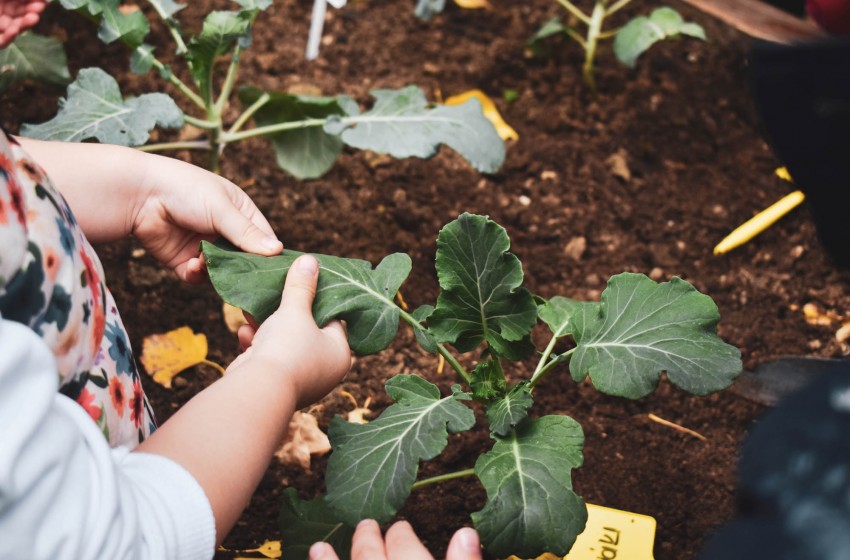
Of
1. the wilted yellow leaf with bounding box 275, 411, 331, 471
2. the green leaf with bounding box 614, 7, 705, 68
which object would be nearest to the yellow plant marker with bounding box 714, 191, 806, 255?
the green leaf with bounding box 614, 7, 705, 68

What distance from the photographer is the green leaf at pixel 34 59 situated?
60.6 inches

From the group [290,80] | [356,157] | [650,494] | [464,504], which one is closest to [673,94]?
[356,157]

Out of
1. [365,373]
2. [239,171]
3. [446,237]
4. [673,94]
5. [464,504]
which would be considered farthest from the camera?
[673,94]

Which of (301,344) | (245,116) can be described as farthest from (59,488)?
(245,116)

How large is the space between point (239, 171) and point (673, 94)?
0.97 m

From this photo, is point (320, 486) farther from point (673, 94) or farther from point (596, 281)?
point (673, 94)

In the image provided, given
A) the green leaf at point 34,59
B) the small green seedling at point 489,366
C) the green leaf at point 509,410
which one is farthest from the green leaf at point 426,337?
the green leaf at point 34,59

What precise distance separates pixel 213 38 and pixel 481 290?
643 mm

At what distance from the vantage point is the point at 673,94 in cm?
189

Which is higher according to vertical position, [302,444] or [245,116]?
[245,116]

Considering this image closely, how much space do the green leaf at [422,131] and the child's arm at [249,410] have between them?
464mm

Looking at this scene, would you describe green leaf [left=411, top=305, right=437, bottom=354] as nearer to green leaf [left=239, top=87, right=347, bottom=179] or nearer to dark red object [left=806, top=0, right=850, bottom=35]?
green leaf [left=239, top=87, right=347, bottom=179]

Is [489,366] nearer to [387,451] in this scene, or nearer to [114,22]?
[387,451]

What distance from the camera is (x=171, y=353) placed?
144 centimetres
